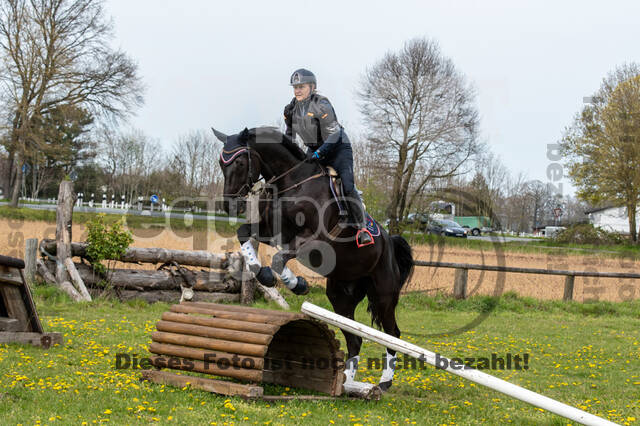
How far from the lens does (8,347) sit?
6402 mm

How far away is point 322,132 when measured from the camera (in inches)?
235

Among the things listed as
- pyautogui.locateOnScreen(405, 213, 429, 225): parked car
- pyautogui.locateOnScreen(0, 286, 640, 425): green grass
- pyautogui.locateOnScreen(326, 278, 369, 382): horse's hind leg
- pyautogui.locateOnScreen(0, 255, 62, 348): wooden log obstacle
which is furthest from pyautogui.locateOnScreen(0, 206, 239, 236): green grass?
pyautogui.locateOnScreen(326, 278, 369, 382): horse's hind leg

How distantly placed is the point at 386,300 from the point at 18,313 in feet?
14.9

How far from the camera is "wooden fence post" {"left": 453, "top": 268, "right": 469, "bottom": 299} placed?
14.4 m

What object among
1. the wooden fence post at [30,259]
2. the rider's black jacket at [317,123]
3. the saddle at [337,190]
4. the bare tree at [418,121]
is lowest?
the wooden fence post at [30,259]

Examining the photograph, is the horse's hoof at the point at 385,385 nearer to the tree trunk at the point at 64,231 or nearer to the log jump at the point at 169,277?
the log jump at the point at 169,277

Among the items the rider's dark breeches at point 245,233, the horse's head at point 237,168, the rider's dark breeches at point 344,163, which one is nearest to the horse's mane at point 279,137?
the horse's head at point 237,168

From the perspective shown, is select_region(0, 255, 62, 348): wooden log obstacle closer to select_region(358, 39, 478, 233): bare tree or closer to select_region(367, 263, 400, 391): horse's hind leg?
select_region(367, 263, 400, 391): horse's hind leg

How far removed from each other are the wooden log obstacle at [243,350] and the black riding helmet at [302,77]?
2.42 m

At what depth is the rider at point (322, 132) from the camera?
5.89 m

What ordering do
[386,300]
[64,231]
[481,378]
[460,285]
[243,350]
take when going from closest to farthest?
1. [481,378]
2. [243,350]
3. [386,300]
4. [64,231]
5. [460,285]

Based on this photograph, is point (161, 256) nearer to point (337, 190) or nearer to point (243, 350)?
point (337, 190)

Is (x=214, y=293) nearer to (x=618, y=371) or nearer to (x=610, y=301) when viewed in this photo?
(x=618, y=371)

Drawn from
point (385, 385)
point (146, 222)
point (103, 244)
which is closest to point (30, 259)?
point (103, 244)
